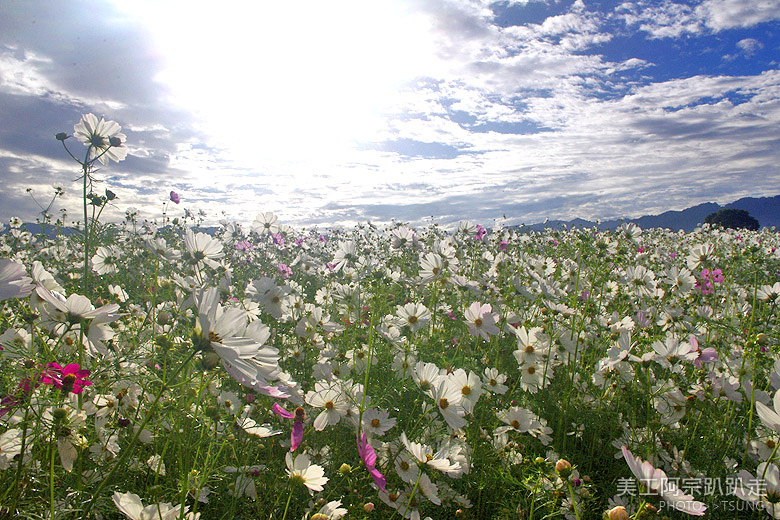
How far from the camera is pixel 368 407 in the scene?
1.58 meters

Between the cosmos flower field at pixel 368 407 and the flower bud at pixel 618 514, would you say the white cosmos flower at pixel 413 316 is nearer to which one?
the cosmos flower field at pixel 368 407

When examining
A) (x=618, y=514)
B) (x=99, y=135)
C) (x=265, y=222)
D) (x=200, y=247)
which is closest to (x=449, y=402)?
(x=618, y=514)

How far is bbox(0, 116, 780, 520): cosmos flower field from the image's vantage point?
3.39 feet

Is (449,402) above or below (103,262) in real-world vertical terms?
below

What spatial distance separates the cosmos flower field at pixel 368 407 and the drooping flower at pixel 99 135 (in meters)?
0.01

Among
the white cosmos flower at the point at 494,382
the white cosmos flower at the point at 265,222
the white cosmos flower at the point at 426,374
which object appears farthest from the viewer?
the white cosmos flower at the point at 265,222

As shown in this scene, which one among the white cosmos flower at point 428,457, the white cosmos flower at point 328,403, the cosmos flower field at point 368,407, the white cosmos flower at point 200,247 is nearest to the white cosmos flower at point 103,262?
the cosmos flower field at point 368,407

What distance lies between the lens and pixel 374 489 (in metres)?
1.57

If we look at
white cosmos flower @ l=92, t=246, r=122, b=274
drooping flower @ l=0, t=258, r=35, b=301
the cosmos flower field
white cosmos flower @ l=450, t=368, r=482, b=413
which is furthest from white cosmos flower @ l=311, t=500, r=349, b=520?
white cosmos flower @ l=92, t=246, r=122, b=274

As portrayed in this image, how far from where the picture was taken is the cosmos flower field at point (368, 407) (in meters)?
1.03

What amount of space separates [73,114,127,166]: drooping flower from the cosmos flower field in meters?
0.01

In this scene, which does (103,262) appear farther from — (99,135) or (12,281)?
(12,281)

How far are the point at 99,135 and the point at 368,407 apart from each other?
182cm

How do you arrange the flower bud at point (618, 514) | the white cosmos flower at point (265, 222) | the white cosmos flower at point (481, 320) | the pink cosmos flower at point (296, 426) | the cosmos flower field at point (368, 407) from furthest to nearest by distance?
the white cosmos flower at point (265, 222)
the white cosmos flower at point (481, 320)
the pink cosmos flower at point (296, 426)
the cosmos flower field at point (368, 407)
the flower bud at point (618, 514)
